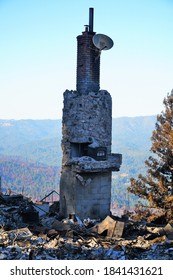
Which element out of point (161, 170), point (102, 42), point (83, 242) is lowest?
point (83, 242)

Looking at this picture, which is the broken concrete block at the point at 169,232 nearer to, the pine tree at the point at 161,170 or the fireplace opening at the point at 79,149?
the fireplace opening at the point at 79,149

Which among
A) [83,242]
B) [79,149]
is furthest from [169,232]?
[79,149]

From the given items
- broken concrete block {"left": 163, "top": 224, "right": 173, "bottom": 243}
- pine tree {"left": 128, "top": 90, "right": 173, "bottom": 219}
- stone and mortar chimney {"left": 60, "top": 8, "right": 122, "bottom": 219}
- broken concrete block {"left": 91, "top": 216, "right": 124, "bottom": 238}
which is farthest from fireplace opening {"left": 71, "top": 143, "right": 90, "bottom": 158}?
pine tree {"left": 128, "top": 90, "right": 173, "bottom": 219}

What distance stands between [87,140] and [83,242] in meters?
4.45

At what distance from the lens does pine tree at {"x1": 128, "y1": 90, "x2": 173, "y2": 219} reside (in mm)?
19031

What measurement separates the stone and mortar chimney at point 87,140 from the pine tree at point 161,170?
207 inches

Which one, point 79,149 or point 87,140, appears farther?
point 79,149

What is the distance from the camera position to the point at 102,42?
1399 centimetres

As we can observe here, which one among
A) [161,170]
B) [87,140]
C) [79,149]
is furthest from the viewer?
[161,170]

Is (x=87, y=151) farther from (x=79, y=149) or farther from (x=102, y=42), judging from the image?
(x=102, y=42)

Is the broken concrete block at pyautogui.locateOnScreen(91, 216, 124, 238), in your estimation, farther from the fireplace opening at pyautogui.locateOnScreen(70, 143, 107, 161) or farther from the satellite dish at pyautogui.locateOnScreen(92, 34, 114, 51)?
the satellite dish at pyautogui.locateOnScreen(92, 34, 114, 51)

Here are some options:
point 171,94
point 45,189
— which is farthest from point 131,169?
point 171,94

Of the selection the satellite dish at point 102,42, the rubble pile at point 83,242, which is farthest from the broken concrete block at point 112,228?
the satellite dish at point 102,42

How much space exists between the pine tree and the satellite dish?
6225mm
